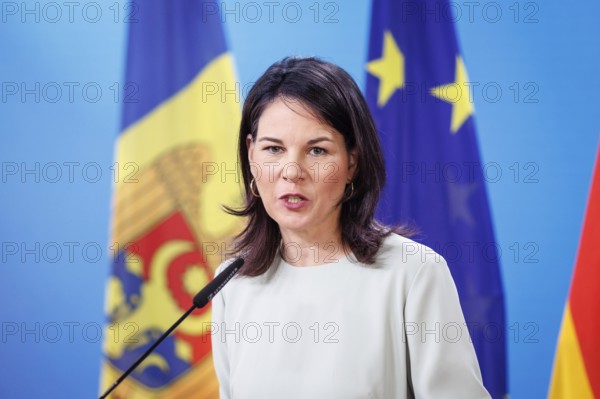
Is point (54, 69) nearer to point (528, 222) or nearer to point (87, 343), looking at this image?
point (87, 343)

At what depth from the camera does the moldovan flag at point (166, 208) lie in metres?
2.54

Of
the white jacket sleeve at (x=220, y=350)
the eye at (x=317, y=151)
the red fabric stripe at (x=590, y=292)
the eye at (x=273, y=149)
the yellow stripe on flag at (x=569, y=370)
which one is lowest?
the yellow stripe on flag at (x=569, y=370)

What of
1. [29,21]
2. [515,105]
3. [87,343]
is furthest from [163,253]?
[515,105]

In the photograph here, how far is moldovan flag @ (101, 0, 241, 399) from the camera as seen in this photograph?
8.32 feet

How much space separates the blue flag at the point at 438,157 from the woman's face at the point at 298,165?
1132mm

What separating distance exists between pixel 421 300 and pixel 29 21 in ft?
7.11

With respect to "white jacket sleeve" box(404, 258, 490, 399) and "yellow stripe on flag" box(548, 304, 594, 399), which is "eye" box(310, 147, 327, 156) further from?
"yellow stripe on flag" box(548, 304, 594, 399)

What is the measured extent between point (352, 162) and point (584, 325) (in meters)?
1.38

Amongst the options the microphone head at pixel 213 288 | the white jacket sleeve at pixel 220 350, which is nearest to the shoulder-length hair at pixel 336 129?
the white jacket sleeve at pixel 220 350

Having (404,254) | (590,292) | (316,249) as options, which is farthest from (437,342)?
(590,292)

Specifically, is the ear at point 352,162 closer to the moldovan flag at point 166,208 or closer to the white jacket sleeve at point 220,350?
the white jacket sleeve at point 220,350

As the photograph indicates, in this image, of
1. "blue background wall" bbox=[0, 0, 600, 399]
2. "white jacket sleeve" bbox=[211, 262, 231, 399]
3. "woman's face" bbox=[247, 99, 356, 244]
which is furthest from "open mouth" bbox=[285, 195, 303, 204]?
"blue background wall" bbox=[0, 0, 600, 399]

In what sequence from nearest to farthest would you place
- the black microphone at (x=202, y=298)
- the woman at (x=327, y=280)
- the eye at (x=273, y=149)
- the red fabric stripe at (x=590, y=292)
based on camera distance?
the black microphone at (x=202, y=298)
the woman at (x=327, y=280)
the eye at (x=273, y=149)
the red fabric stripe at (x=590, y=292)

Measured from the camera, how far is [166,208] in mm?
2549
